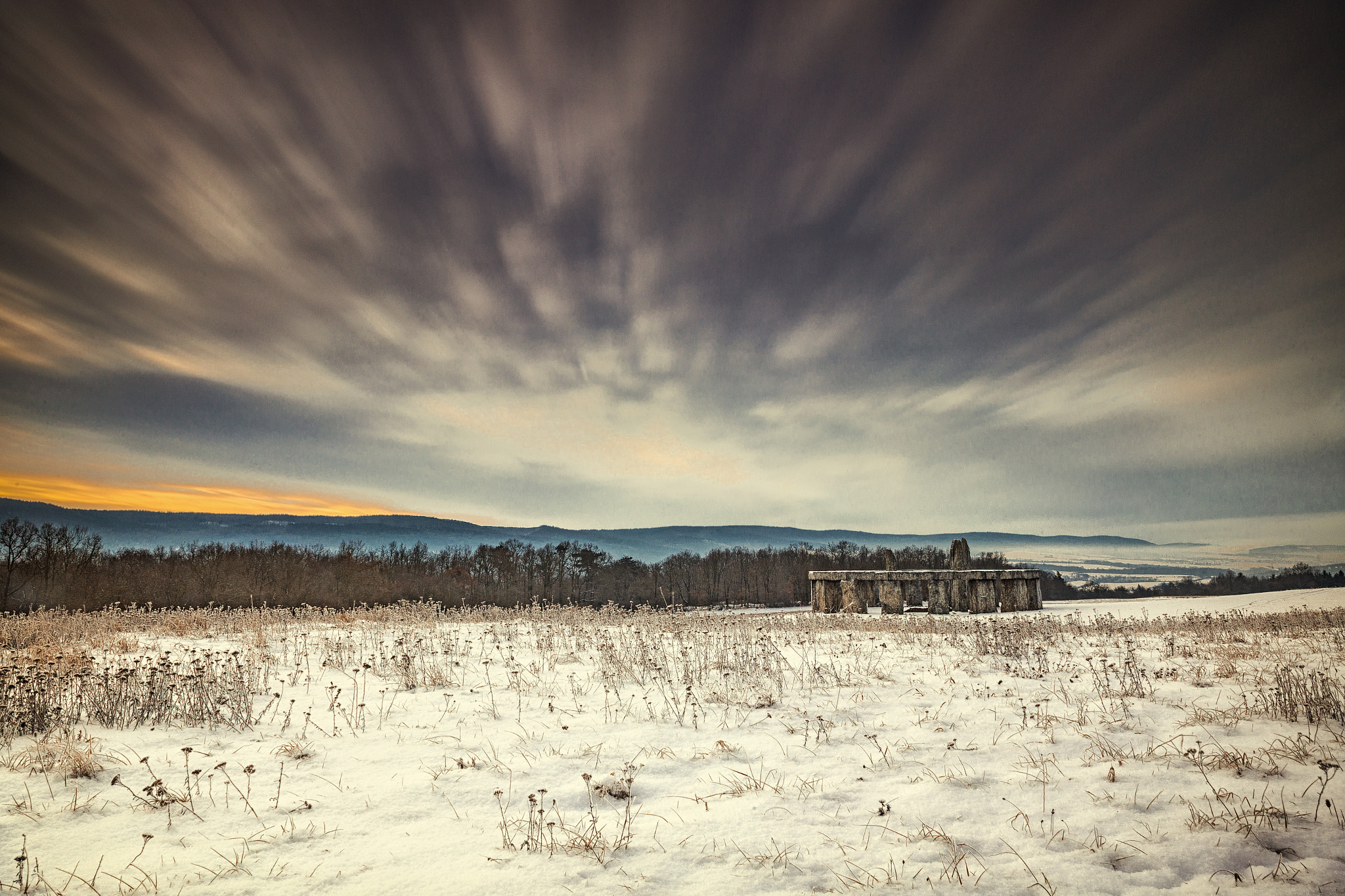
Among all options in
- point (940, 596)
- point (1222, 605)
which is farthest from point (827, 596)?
point (1222, 605)

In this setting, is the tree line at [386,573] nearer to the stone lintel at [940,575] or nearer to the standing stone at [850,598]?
the stone lintel at [940,575]

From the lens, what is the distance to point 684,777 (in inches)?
189

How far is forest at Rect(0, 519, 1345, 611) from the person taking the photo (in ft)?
117

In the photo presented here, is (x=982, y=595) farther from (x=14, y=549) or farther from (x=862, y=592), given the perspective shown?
(x=14, y=549)

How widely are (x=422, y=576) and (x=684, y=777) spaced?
6470cm

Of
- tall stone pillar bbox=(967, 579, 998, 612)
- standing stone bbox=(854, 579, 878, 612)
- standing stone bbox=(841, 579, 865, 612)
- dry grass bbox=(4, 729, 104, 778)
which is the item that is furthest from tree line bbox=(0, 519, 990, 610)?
dry grass bbox=(4, 729, 104, 778)

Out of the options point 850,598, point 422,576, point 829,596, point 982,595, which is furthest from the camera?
point 422,576

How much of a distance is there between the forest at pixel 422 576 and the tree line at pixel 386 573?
0.46ft

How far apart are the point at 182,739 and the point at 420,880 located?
4308 mm

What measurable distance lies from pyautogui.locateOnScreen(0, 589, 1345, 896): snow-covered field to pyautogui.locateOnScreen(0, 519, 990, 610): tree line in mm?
9387

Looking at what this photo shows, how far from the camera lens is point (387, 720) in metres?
6.45

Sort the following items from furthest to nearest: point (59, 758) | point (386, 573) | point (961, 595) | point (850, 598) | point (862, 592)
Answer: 1. point (386, 573)
2. point (862, 592)
3. point (850, 598)
4. point (961, 595)
5. point (59, 758)

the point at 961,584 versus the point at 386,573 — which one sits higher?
the point at 961,584

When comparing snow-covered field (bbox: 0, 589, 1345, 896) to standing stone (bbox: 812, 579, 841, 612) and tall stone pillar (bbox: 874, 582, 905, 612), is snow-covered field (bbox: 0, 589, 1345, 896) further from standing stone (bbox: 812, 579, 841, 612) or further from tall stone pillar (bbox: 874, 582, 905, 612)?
standing stone (bbox: 812, 579, 841, 612)
